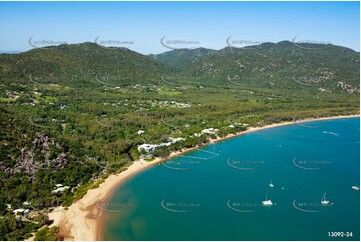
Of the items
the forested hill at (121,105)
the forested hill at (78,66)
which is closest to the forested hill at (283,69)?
the forested hill at (121,105)

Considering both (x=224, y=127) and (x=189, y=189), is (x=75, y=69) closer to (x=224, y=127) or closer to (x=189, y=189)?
(x=224, y=127)

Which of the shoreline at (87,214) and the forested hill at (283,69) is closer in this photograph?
the shoreline at (87,214)

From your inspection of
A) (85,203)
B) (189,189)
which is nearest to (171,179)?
(189,189)

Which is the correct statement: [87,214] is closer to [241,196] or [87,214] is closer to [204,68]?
[241,196]

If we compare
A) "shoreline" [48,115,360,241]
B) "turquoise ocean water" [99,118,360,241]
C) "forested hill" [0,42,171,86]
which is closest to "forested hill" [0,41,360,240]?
"forested hill" [0,42,171,86]

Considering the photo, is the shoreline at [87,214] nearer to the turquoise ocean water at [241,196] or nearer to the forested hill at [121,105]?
the turquoise ocean water at [241,196]
